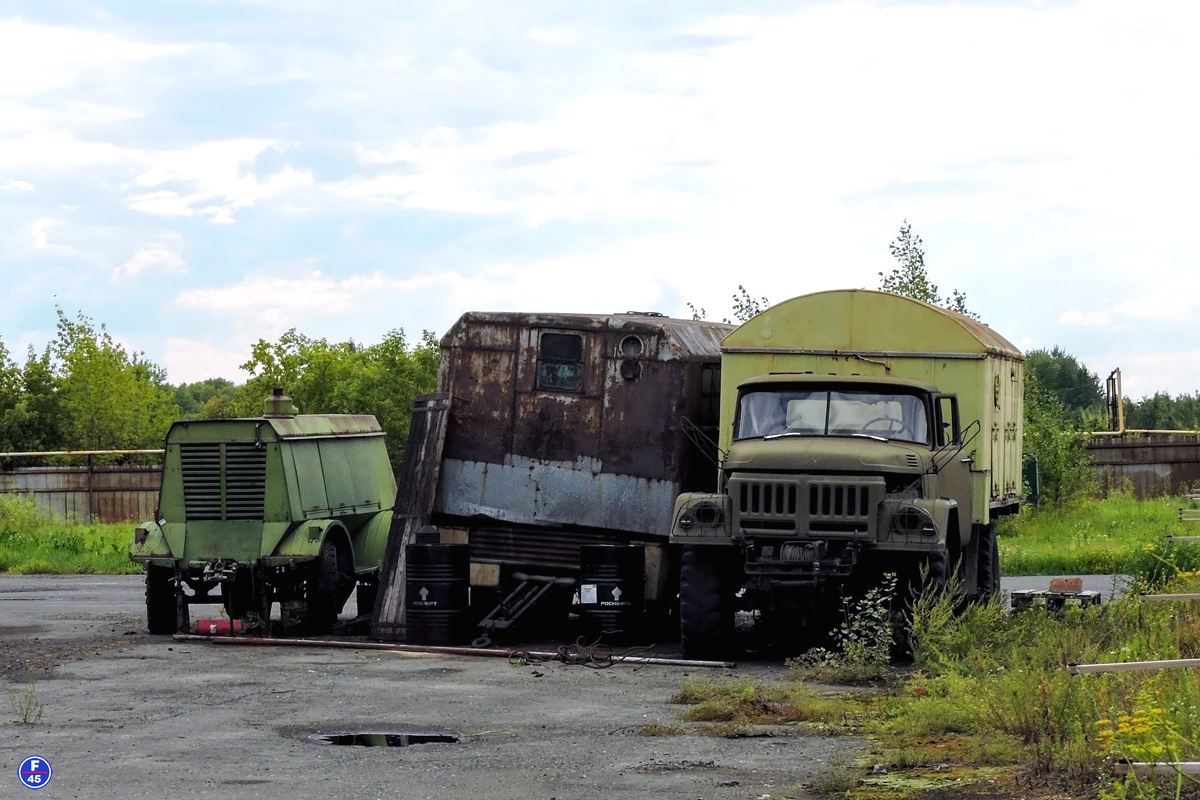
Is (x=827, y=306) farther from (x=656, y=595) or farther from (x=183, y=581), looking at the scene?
(x=183, y=581)

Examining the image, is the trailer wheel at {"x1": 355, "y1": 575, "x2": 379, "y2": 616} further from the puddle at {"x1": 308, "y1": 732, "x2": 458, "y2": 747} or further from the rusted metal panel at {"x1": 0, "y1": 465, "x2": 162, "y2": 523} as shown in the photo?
the rusted metal panel at {"x1": 0, "y1": 465, "x2": 162, "y2": 523}

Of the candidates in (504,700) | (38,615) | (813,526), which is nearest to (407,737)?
(504,700)

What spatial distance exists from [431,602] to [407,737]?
19.6ft

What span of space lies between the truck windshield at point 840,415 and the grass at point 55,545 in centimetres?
1583

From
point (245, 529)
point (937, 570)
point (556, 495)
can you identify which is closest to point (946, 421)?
point (937, 570)

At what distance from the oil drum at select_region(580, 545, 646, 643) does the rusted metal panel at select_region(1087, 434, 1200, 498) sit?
33620 mm

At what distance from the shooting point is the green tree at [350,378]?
Answer: 53594mm

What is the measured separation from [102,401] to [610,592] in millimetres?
58496

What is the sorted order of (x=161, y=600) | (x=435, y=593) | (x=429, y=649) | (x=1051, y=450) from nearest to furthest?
1. (x=429, y=649)
2. (x=435, y=593)
3. (x=161, y=600)
4. (x=1051, y=450)

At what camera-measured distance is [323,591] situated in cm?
1891

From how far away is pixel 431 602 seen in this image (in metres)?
17.5

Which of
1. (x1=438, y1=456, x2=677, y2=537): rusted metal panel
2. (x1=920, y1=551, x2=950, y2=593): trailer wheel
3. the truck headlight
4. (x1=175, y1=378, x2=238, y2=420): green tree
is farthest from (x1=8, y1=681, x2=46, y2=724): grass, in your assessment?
(x1=175, y1=378, x2=238, y2=420): green tree

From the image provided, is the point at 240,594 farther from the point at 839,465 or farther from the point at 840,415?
the point at 839,465

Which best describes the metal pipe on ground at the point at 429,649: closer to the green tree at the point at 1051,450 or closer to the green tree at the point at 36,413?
the green tree at the point at 1051,450
